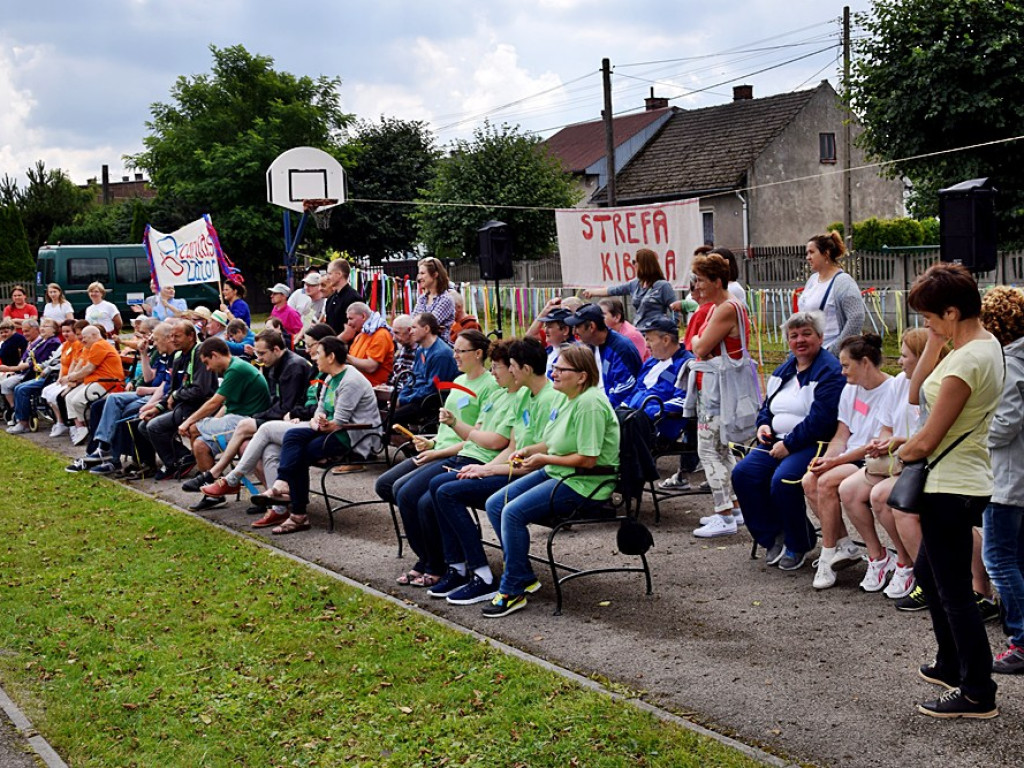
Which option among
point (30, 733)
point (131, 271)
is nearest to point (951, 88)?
point (30, 733)

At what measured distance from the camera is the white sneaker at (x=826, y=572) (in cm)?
689

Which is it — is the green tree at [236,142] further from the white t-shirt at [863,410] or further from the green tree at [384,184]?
the white t-shirt at [863,410]

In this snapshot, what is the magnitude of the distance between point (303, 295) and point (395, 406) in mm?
7006

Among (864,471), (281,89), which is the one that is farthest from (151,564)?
(281,89)

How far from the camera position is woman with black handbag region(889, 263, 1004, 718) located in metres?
4.72

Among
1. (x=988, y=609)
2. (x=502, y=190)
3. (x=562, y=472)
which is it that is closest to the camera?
(x=988, y=609)

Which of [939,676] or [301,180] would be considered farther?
[301,180]

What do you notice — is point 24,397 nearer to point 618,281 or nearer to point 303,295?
point 303,295

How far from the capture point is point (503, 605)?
686cm

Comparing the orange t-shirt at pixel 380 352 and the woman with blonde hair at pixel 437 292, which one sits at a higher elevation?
the woman with blonde hair at pixel 437 292

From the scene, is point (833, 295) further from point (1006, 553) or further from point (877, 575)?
point (1006, 553)

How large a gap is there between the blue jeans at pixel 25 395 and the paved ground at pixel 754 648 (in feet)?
33.2

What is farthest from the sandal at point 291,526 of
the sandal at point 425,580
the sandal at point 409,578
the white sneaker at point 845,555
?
the white sneaker at point 845,555

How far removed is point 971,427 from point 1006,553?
0.92m
